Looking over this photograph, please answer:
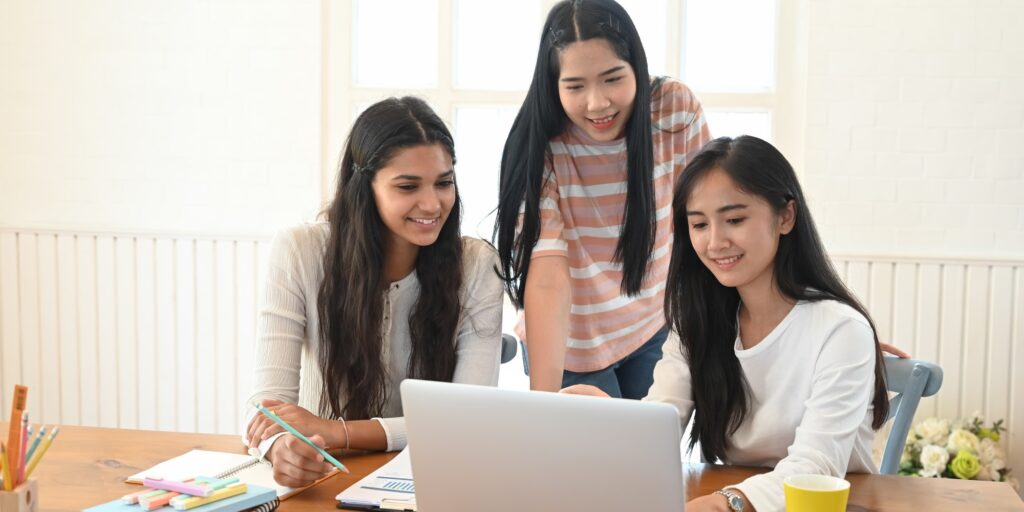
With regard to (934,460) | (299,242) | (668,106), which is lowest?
(934,460)

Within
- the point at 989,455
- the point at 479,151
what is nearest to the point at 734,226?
the point at 989,455

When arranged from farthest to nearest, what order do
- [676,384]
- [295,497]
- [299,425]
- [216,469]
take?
[676,384]
[299,425]
[216,469]
[295,497]

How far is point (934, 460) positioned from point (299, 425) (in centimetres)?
231

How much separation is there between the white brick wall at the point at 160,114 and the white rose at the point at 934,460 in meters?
2.22

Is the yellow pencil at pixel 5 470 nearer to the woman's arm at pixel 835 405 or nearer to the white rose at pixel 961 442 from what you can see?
the woman's arm at pixel 835 405

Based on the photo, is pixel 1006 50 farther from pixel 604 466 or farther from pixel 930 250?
pixel 604 466

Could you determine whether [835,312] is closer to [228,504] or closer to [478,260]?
[478,260]

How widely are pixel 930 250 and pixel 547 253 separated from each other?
196 cm

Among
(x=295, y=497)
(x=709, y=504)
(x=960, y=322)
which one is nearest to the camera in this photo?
(x=709, y=504)

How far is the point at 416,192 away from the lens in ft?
6.67

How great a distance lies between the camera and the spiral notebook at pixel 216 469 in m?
1.55

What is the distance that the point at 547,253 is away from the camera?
2.17 meters

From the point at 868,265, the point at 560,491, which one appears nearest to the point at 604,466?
the point at 560,491

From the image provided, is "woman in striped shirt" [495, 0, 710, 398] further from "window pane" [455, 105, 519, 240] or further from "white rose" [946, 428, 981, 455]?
"window pane" [455, 105, 519, 240]
